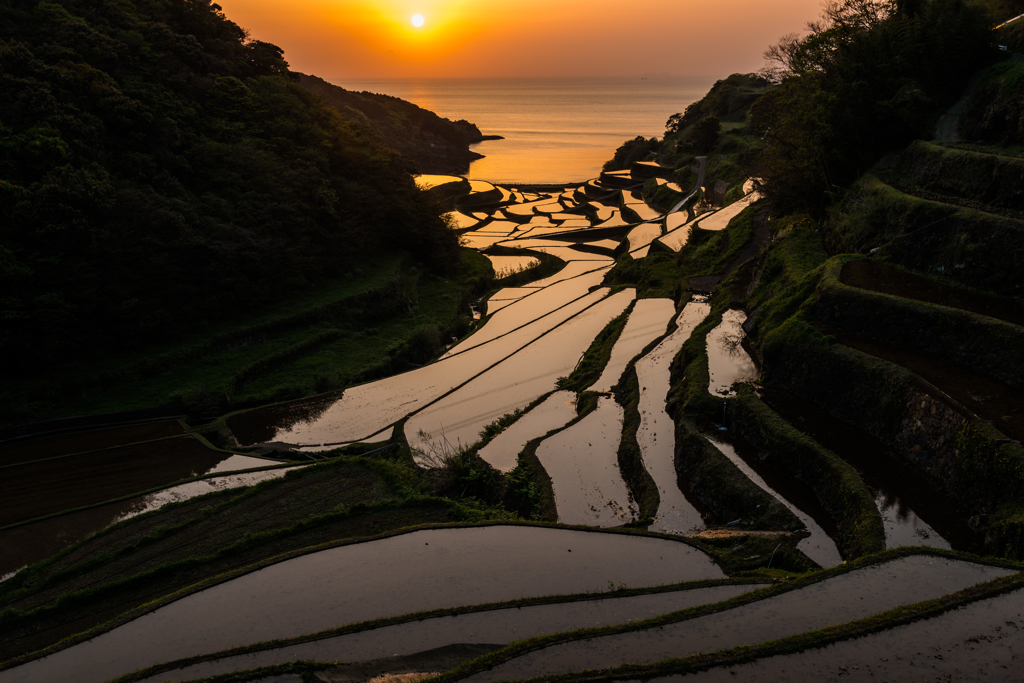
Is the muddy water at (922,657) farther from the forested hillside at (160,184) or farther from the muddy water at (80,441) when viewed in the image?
the forested hillside at (160,184)

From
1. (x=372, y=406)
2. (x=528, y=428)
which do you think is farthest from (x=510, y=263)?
(x=528, y=428)

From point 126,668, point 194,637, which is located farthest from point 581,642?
point 126,668

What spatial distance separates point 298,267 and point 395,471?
49.9 ft

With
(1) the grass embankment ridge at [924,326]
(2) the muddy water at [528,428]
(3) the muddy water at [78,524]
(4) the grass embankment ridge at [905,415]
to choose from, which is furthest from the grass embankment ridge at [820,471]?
(3) the muddy water at [78,524]

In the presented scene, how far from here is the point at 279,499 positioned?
11852 millimetres

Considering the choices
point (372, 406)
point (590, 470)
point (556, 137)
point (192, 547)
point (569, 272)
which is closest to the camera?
point (192, 547)

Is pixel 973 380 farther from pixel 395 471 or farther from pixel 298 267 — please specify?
pixel 298 267

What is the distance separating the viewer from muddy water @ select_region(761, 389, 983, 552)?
8141mm

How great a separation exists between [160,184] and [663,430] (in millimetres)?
21691

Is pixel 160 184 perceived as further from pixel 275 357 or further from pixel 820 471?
pixel 820 471

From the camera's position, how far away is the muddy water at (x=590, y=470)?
10828 mm

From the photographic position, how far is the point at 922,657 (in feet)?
19.3

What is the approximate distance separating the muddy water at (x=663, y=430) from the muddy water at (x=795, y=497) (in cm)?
116

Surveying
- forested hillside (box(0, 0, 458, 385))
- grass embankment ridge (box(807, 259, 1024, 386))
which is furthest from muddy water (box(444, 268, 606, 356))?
grass embankment ridge (box(807, 259, 1024, 386))
